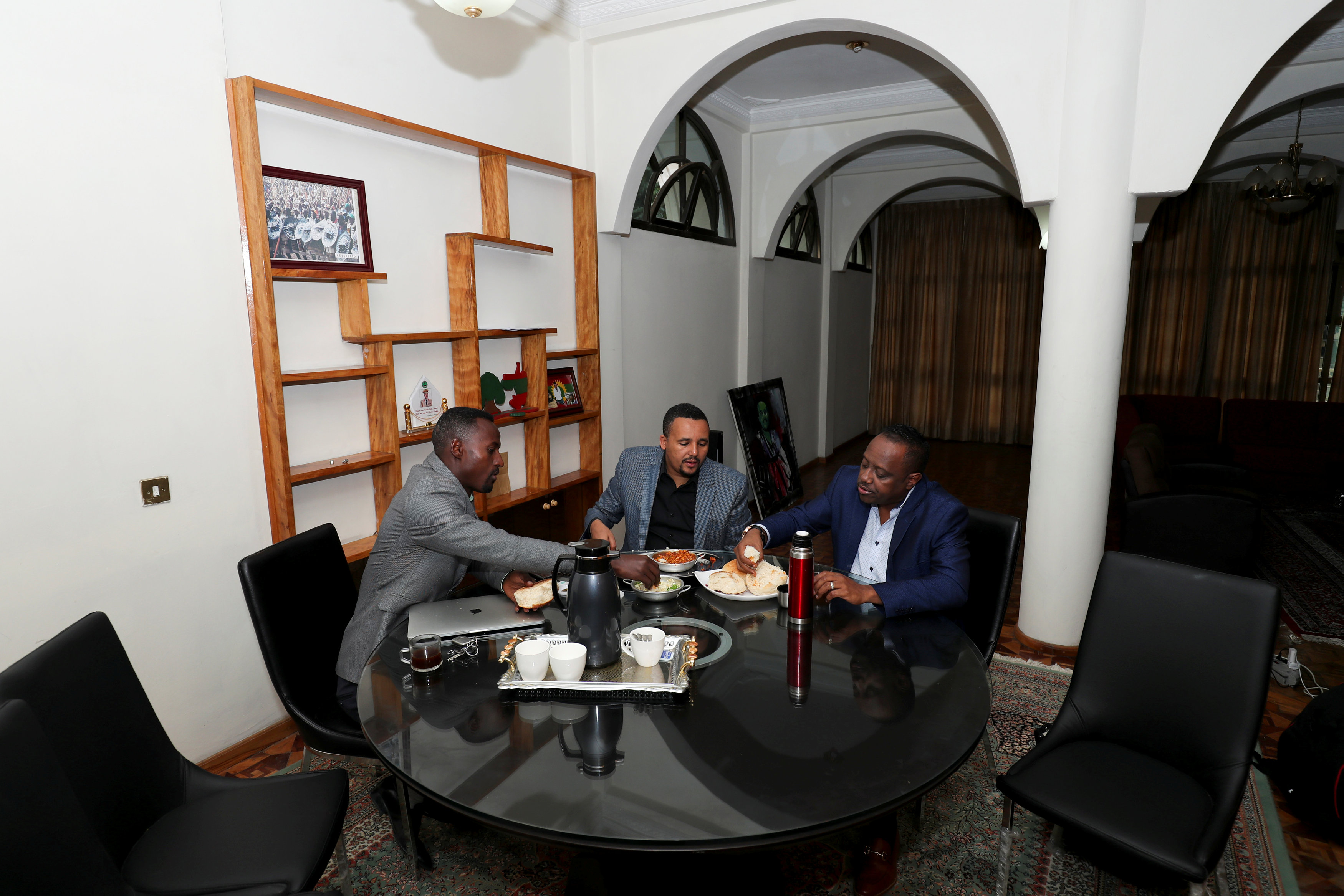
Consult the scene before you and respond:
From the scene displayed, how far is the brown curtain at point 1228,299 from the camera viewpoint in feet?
27.7

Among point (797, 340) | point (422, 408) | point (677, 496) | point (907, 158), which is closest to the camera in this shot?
point (677, 496)

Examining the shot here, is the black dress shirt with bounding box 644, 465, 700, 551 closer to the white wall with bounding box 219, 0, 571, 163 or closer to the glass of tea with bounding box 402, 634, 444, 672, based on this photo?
the glass of tea with bounding box 402, 634, 444, 672

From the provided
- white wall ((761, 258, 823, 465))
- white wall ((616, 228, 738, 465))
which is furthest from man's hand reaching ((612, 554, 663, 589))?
white wall ((761, 258, 823, 465))

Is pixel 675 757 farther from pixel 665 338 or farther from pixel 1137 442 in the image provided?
pixel 1137 442

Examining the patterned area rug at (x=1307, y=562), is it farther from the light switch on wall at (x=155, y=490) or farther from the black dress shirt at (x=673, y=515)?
the light switch on wall at (x=155, y=490)

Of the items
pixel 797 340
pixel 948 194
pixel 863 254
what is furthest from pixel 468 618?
pixel 948 194

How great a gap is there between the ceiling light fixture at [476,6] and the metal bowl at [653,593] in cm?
197

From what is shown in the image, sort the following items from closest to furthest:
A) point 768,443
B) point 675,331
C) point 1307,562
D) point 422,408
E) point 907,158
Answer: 1. point 422,408
2. point 1307,562
3. point 675,331
4. point 768,443
5. point 907,158

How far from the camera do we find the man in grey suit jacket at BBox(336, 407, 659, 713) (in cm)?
224

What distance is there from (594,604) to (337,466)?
1.80 metres

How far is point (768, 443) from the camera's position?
272 inches

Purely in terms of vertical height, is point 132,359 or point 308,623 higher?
point 132,359

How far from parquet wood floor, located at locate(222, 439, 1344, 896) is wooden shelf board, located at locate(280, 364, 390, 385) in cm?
143

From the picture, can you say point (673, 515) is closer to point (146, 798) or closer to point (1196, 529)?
point (146, 798)
